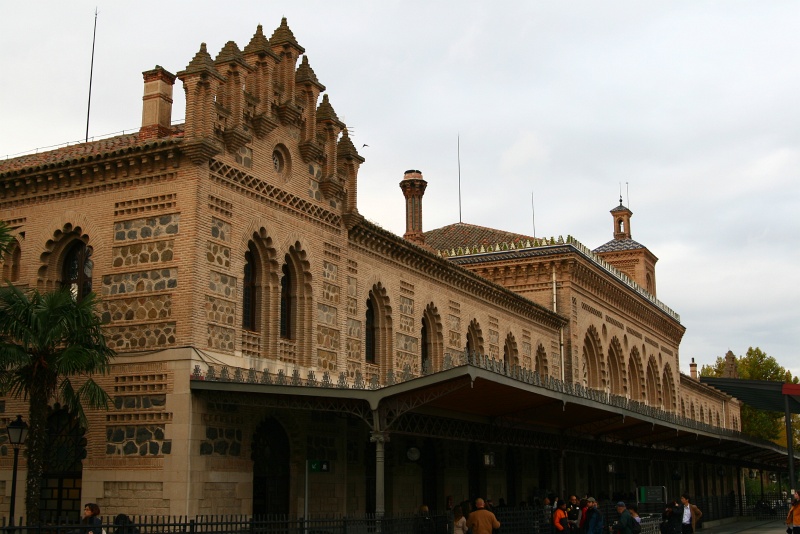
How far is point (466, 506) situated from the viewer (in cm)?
1792

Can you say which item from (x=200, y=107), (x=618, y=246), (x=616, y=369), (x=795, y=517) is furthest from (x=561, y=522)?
(x=618, y=246)

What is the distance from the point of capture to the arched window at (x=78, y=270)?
1916 centimetres

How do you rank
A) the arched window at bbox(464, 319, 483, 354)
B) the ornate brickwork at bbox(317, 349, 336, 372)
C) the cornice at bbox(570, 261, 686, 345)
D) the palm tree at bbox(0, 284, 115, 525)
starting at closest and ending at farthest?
1. the palm tree at bbox(0, 284, 115, 525)
2. the ornate brickwork at bbox(317, 349, 336, 372)
3. the arched window at bbox(464, 319, 483, 354)
4. the cornice at bbox(570, 261, 686, 345)

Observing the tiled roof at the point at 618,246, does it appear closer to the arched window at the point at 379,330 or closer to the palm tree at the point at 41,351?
the arched window at the point at 379,330

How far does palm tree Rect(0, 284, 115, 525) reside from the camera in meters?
15.6

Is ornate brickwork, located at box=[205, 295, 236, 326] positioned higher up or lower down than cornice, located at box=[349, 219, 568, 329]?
lower down

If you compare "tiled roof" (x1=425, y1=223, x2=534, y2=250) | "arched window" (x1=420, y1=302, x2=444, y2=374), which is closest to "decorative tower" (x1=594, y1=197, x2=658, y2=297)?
"tiled roof" (x1=425, y1=223, x2=534, y2=250)

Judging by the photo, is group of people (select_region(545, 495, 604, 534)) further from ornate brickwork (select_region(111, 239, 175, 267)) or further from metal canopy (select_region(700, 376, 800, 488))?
metal canopy (select_region(700, 376, 800, 488))

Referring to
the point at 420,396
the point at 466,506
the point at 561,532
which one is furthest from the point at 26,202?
the point at 561,532

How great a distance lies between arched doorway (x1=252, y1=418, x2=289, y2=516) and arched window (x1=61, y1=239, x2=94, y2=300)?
14.3 ft

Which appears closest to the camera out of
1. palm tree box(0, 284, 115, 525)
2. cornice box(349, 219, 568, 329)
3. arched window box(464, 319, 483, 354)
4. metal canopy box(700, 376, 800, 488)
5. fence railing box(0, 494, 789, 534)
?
fence railing box(0, 494, 789, 534)

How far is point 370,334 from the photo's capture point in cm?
2491

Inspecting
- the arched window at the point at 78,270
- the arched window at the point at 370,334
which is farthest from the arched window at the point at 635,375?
the arched window at the point at 78,270

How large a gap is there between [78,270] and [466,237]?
23738 millimetres
